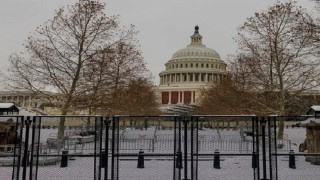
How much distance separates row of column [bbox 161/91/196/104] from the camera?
13250cm

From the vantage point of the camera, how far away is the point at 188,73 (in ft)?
470

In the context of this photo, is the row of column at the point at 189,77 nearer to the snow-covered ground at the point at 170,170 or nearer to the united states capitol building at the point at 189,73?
the united states capitol building at the point at 189,73

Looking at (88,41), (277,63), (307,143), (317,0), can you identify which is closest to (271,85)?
(277,63)

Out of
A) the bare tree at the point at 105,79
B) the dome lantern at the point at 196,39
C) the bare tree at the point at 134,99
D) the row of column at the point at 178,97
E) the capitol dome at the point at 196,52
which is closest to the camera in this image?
the bare tree at the point at 105,79

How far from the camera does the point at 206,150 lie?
24281mm

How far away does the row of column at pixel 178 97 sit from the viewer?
132500 millimetres

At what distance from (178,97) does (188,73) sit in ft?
44.3

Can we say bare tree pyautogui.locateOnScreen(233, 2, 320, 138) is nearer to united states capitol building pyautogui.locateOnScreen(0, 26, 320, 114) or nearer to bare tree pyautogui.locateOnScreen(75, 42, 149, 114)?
bare tree pyautogui.locateOnScreen(75, 42, 149, 114)

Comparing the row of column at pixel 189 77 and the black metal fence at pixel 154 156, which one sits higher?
the row of column at pixel 189 77

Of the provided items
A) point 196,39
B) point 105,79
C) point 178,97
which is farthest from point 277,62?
point 196,39

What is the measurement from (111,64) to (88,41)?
2705 millimetres

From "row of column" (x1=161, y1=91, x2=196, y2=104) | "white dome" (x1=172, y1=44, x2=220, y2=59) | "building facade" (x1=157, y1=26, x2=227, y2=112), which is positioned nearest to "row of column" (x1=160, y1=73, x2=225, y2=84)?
"building facade" (x1=157, y1=26, x2=227, y2=112)

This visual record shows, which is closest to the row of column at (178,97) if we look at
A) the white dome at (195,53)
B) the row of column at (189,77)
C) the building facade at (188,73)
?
the building facade at (188,73)

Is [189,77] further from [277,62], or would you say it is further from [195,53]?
[277,62]
